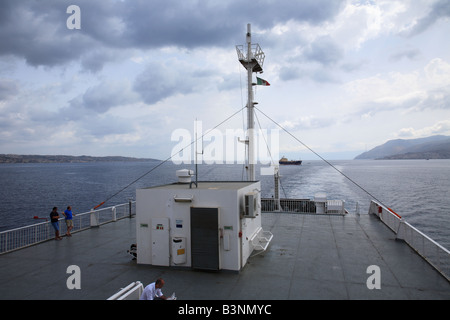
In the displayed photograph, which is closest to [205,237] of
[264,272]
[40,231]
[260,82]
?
[264,272]

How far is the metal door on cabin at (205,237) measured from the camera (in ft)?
28.7

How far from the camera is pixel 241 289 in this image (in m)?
7.71

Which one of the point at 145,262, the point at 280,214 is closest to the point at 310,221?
the point at 280,214

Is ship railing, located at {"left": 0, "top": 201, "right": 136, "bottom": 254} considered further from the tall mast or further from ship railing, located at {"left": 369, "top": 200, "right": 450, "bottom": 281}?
ship railing, located at {"left": 369, "top": 200, "right": 450, "bottom": 281}

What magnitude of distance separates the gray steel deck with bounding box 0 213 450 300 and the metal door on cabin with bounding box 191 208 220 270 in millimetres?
353

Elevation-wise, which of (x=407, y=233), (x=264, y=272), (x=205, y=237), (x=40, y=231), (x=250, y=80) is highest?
(x=250, y=80)

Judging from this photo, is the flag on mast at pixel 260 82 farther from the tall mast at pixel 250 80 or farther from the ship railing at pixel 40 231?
the ship railing at pixel 40 231

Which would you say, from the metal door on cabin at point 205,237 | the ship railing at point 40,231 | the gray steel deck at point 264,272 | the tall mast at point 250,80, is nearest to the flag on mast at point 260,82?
the tall mast at point 250,80

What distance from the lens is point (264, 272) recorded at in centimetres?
886

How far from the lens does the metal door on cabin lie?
8750 millimetres

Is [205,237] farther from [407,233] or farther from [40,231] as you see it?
[40,231]

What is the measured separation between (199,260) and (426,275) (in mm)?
6882

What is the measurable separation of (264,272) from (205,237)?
2.17 meters

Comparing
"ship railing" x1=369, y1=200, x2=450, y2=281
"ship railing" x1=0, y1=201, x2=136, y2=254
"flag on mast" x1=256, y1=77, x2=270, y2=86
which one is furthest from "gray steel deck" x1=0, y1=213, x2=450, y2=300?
"flag on mast" x1=256, y1=77, x2=270, y2=86
